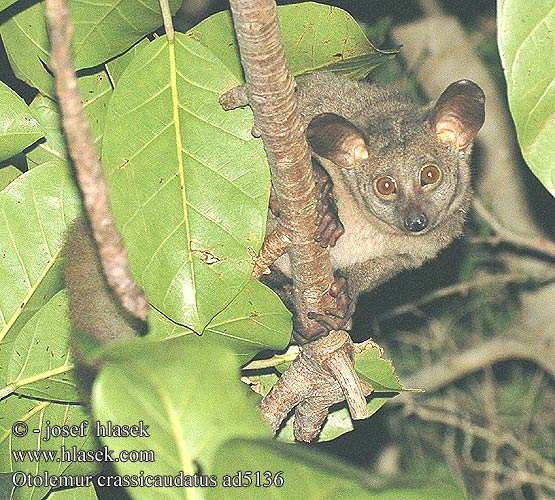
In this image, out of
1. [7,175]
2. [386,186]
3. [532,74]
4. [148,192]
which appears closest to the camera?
[532,74]

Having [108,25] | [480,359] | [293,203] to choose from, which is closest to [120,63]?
[108,25]

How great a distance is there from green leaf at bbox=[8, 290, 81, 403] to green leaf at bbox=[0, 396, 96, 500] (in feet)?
0.38

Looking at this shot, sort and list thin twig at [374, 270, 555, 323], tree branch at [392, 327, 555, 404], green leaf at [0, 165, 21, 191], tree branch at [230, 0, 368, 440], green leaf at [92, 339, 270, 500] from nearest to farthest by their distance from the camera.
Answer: green leaf at [92, 339, 270, 500], tree branch at [230, 0, 368, 440], green leaf at [0, 165, 21, 191], thin twig at [374, 270, 555, 323], tree branch at [392, 327, 555, 404]

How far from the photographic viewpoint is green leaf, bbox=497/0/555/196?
1860 millimetres

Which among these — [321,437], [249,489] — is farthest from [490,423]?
[249,489]

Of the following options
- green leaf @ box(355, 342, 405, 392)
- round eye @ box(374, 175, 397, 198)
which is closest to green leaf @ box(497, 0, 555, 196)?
green leaf @ box(355, 342, 405, 392)

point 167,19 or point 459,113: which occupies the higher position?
point 167,19

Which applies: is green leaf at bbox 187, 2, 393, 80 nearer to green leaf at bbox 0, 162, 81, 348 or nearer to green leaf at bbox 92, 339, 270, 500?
green leaf at bbox 0, 162, 81, 348

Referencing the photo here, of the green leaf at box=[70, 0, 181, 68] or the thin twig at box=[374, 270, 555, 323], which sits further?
the thin twig at box=[374, 270, 555, 323]

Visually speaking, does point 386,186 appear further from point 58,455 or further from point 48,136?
point 58,455

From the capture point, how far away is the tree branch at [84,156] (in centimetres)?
134

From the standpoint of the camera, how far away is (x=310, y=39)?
8.72 feet

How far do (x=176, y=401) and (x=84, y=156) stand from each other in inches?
15.4

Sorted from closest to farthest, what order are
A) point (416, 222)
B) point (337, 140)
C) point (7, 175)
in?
point (7, 175), point (337, 140), point (416, 222)
